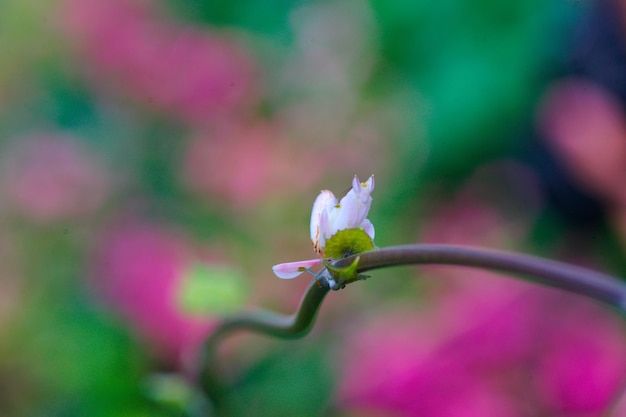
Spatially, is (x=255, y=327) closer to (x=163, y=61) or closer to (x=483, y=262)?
(x=483, y=262)

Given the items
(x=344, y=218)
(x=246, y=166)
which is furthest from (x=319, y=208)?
(x=246, y=166)

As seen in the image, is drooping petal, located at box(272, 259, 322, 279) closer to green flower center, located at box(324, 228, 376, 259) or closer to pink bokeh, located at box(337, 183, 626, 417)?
green flower center, located at box(324, 228, 376, 259)

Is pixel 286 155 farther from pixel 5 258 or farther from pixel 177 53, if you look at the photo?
pixel 5 258

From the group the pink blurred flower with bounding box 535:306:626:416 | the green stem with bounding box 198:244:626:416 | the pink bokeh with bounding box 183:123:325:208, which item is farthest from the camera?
the pink bokeh with bounding box 183:123:325:208

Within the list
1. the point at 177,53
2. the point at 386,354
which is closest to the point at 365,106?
the point at 177,53

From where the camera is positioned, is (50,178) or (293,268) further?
(50,178)

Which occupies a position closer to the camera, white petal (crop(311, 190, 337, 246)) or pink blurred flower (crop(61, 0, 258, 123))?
white petal (crop(311, 190, 337, 246))

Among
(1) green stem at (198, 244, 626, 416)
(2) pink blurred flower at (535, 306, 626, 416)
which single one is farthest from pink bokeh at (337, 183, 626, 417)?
(1) green stem at (198, 244, 626, 416)

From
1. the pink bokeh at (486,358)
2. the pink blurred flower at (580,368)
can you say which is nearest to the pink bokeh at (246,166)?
the pink bokeh at (486,358)
